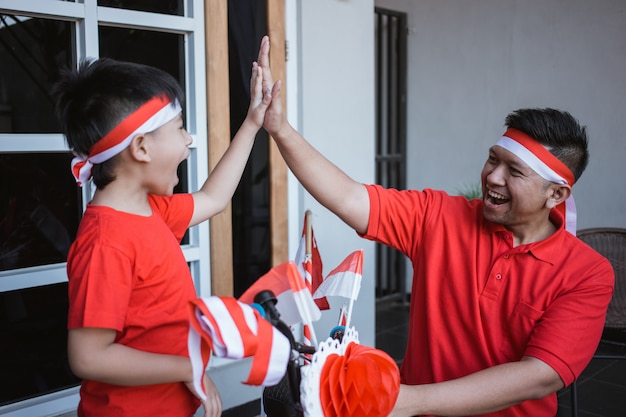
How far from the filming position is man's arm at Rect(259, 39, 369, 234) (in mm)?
1750

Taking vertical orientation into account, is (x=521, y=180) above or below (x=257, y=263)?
above

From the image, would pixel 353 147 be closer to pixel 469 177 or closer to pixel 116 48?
pixel 116 48

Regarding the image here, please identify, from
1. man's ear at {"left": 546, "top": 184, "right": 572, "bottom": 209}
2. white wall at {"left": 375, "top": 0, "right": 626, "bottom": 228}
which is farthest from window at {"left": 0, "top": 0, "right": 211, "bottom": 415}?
white wall at {"left": 375, "top": 0, "right": 626, "bottom": 228}

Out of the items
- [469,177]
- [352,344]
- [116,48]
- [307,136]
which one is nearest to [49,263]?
[116,48]

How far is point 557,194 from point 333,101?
170 centimetres

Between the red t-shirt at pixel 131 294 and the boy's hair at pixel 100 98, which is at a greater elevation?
the boy's hair at pixel 100 98

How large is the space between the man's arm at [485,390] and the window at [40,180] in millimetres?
1636

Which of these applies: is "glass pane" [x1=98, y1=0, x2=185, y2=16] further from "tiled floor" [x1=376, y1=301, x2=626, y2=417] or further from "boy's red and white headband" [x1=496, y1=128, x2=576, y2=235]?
"tiled floor" [x1=376, y1=301, x2=626, y2=417]

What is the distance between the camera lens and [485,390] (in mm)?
1408

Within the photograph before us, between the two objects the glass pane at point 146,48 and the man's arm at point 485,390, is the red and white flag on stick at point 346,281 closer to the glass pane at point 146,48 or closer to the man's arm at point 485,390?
the man's arm at point 485,390

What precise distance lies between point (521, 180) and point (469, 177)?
3428 millimetres

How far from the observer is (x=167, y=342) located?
1452 mm

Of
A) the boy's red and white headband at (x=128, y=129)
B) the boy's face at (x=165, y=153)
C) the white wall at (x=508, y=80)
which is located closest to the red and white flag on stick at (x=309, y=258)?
the boy's face at (x=165, y=153)

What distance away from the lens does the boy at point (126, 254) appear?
127cm
